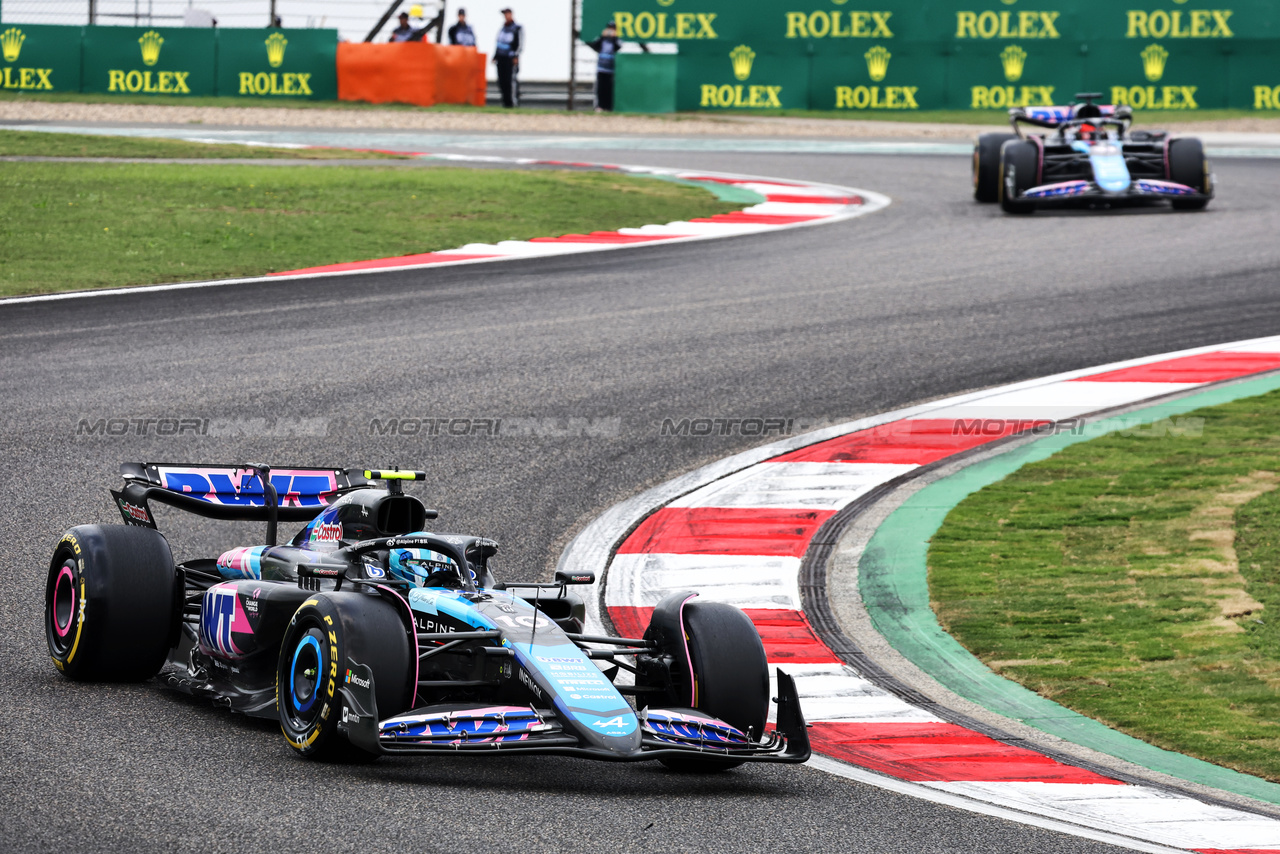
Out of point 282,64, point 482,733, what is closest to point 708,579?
point 482,733

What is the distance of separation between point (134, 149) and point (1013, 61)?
15.4 m

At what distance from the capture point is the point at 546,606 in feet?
20.5

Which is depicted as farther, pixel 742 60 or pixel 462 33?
pixel 462 33

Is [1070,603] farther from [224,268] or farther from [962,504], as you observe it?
[224,268]

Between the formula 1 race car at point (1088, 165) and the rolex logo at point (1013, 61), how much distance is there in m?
10.5

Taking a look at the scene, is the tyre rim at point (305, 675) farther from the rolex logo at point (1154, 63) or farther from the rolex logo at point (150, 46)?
the rolex logo at point (150, 46)

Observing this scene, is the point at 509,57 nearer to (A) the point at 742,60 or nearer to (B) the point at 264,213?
(A) the point at 742,60

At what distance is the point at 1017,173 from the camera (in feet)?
62.7

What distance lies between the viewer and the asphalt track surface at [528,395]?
5031 mm

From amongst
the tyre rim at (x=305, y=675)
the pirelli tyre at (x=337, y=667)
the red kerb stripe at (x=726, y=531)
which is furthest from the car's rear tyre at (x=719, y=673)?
the red kerb stripe at (x=726, y=531)

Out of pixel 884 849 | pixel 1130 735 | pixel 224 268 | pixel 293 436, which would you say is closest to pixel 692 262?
pixel 224 268

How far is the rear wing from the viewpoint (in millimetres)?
7043

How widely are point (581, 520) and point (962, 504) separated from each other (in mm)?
2123

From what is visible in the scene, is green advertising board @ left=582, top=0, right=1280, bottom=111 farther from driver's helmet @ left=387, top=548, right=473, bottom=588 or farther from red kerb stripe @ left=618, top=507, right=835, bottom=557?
driver's helmet @ left=387, top=548, right=473, bottom=588
